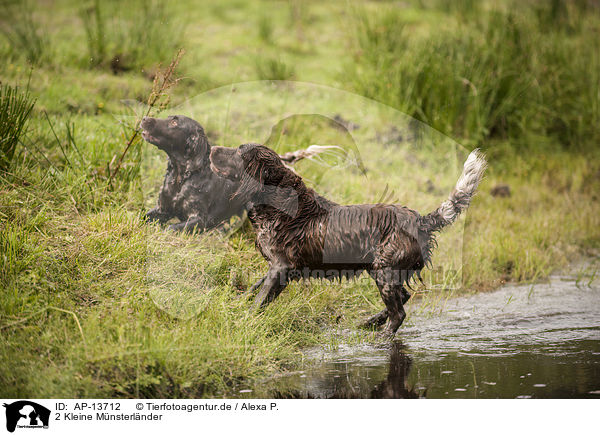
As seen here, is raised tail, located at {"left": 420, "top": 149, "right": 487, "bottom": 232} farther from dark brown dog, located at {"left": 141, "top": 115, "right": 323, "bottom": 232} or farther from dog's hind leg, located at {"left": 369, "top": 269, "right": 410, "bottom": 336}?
dark brown dog, located at {"left": 141, "top": 115, "right": 323, "bottom": 232}

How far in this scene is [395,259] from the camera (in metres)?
4.88

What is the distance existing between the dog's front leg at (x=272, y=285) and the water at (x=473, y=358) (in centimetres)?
54

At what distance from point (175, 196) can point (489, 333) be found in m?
3.05

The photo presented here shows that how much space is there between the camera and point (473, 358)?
4.89 metres

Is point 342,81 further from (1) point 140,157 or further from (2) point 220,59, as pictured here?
Answer: (1) point 140,157

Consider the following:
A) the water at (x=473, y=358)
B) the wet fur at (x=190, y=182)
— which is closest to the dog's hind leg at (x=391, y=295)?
the water at (x=473, y=358)

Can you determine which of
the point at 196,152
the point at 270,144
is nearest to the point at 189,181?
the point at 196,152

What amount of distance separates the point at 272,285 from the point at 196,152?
A: 1.55 meters

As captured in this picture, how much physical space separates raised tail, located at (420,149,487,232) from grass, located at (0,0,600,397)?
1.14 meters

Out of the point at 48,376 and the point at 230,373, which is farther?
the point at 230,373

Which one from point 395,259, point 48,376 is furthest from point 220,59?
point 48,376

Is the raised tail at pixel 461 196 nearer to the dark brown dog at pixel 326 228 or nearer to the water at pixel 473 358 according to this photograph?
the dark brown dog at pixel 326 228
